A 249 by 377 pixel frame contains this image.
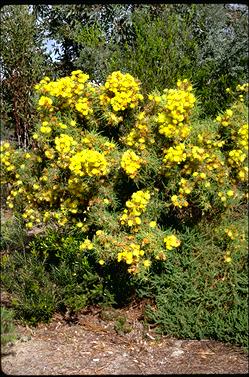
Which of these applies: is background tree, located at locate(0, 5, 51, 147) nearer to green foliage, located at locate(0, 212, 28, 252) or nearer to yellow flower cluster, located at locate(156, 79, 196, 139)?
green foliage, located at locate(0, 212, 28, 252)

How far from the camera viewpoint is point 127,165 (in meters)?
3.43

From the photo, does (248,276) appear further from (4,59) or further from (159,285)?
(4,59)

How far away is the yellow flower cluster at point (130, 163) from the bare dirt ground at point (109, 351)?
1.11 meters

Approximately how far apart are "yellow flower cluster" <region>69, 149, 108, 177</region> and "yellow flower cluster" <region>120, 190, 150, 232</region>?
28cm

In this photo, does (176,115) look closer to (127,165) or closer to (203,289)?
(127,165)

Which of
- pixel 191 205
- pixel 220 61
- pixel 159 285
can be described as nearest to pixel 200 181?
pixel 191 205

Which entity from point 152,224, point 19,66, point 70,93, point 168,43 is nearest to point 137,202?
point 152,224

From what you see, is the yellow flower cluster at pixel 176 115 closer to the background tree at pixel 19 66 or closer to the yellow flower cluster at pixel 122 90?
the yellow flower cluster at pixel 122 90

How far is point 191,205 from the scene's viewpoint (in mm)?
3748

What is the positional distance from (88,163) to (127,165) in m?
0.25

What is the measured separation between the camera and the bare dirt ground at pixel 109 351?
336 centimetres

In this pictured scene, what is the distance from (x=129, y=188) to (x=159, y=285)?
711mm

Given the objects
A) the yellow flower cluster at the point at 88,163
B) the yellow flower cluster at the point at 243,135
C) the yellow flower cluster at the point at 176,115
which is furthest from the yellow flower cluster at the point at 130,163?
the yellow flower cluster at the point at 243,135

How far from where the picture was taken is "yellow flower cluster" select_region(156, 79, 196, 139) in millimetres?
3428
